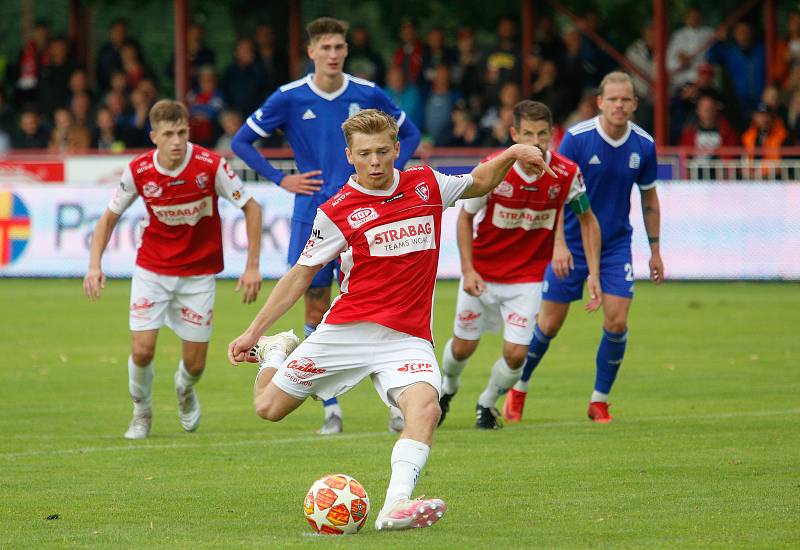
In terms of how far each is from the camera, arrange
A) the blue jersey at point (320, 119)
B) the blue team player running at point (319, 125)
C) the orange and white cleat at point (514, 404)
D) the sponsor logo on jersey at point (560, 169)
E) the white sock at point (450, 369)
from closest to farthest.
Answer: the sponsor logo on jersey at point (560, 169) → the blue team player running at point (319, 125) → the blue jersey at point (320, 119) → the white sock at point (450, 369) → the orange and white cleat at point (514, 404)

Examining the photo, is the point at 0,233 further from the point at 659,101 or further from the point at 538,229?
the point at 538,229

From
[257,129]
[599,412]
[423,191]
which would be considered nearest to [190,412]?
[257,129]

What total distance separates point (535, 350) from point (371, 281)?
377cm

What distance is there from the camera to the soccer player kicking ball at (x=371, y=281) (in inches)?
278

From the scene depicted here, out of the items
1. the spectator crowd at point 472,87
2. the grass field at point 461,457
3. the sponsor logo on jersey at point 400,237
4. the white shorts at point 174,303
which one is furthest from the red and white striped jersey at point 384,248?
the spectator crowd at point 472,87

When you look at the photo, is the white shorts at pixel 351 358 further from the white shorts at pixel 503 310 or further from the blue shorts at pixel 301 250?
the blue shorts at pixel 301 250

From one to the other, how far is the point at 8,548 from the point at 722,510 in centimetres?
314

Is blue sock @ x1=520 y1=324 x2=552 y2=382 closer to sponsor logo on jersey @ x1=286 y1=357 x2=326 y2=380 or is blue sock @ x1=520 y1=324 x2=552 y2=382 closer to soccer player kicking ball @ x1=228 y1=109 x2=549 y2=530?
soccer player kicking ball @ x1=228 y1=109 x2=549 y2=530

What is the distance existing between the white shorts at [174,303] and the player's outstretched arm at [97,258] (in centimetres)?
42

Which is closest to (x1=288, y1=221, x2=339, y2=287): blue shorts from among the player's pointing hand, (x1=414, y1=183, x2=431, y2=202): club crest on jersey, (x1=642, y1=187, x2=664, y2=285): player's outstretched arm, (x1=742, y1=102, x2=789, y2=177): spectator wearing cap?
the player's pointing hand

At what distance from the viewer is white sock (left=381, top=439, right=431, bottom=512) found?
6.61 metres

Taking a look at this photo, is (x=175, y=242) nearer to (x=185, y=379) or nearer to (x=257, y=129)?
(x=185, y=379)

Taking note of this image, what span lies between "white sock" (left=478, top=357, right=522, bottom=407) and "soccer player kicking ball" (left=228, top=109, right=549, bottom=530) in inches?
111

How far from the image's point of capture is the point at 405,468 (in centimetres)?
664
